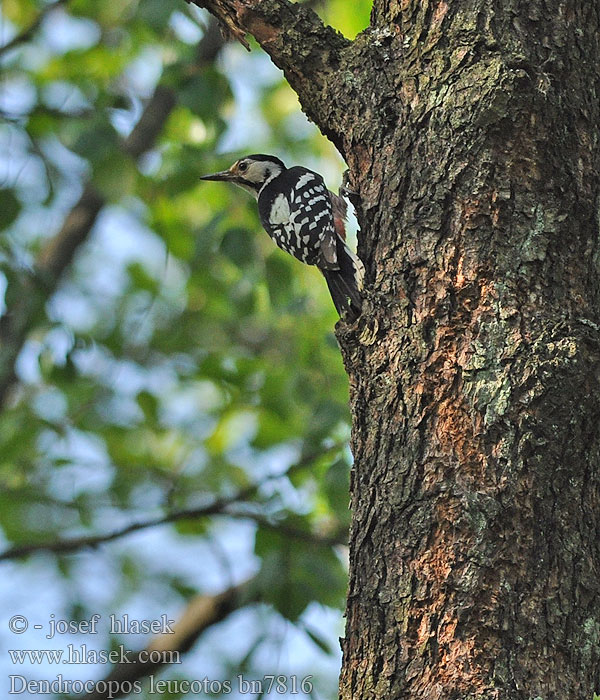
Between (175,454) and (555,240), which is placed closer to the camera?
(555,240)

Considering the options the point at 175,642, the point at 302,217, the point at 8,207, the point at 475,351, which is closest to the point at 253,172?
the point at 302,217

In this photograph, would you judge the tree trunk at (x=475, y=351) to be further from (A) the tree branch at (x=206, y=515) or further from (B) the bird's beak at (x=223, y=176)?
(A) the tree branch at (x=206, y=515)

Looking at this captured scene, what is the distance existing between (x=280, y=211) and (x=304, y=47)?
139 centimetres

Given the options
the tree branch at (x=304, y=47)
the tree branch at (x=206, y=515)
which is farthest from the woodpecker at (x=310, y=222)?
the tree branch at (x=206, y=515)

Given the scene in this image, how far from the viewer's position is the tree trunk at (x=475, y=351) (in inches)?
69.0

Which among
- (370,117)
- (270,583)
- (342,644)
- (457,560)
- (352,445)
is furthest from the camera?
(270,583)

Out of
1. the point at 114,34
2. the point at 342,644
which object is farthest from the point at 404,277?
the point at 114,34

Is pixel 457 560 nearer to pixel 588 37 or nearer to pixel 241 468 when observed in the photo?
pixel 588 37

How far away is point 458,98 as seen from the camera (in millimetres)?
Result: 2061

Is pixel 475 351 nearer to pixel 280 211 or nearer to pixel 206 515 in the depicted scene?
pixel 280 211

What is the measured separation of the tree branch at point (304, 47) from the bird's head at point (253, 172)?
6.16ft

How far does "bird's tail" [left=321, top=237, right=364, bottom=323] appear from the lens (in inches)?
85.9

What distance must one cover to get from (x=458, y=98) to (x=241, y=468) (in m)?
3.59

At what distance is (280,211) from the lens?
3.67 meters
